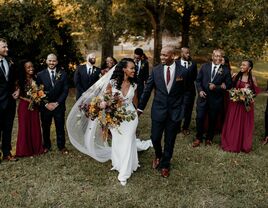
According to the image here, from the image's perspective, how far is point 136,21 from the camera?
71.7 feet

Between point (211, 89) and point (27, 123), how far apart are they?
4.22 meters

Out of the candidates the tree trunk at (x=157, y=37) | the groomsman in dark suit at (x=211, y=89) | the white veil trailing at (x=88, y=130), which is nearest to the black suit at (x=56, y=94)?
the white veil trailing at (x=88, y=130)

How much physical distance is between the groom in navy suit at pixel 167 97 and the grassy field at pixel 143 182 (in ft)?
2.01

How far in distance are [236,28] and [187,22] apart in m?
7.54

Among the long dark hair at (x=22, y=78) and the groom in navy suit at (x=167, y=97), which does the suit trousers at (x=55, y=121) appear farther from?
the groom in navy suit at (x=167, y=97)

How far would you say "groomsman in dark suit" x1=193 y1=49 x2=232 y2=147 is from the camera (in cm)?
892

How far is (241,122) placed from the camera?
9008 mm

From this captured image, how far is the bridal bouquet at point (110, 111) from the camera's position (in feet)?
23.1

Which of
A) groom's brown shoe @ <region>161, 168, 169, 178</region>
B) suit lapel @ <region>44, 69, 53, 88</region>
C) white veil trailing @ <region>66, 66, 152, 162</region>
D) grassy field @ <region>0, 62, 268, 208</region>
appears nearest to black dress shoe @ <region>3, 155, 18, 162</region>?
grassy field @ <region>0, 62, 268, 208</region>

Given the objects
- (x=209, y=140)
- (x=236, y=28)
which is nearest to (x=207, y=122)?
(x=209, y=140)

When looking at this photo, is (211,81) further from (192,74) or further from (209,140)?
(209,140)

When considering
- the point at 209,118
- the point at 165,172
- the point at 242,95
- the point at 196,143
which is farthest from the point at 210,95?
the point at 165,172

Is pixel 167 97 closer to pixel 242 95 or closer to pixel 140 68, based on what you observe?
pixel 242 95

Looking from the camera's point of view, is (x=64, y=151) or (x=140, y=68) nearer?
(x=64, y=151)
